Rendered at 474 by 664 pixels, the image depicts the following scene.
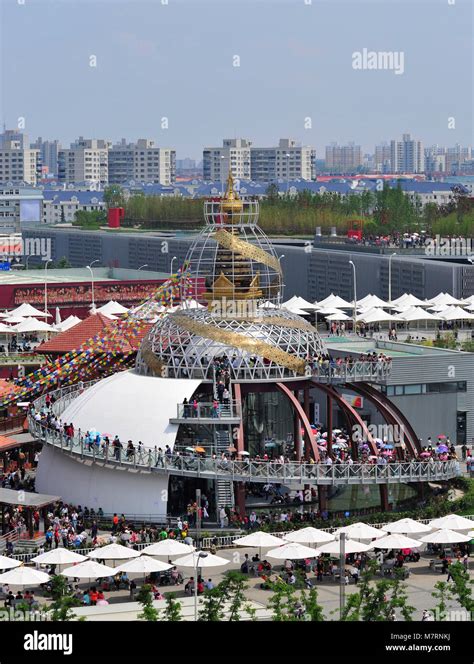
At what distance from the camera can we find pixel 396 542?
38062 millimetres

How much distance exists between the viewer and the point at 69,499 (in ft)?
146

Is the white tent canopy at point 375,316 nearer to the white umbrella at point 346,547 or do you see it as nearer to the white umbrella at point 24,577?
the white umbrella at point 346,547

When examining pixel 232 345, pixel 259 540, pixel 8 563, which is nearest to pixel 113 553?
pixel 8 563

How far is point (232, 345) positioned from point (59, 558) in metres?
10.4

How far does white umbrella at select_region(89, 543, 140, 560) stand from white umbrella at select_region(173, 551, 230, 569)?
100 cm

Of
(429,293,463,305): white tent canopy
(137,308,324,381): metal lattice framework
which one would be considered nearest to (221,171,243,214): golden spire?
(137,308,324,381): metal lattice framework

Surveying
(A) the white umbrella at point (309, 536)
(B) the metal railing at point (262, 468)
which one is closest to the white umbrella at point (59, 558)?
(A) the white umbrella at point (309, 536)

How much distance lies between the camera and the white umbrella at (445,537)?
3800cm

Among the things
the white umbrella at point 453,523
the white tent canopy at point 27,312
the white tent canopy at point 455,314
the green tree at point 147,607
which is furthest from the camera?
the white tent canopy at point 27,312

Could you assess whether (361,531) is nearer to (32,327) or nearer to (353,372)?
(353,372)

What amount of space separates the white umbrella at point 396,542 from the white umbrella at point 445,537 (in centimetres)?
26

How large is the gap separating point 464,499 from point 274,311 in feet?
25.6

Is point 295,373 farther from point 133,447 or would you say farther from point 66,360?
point 66,360
